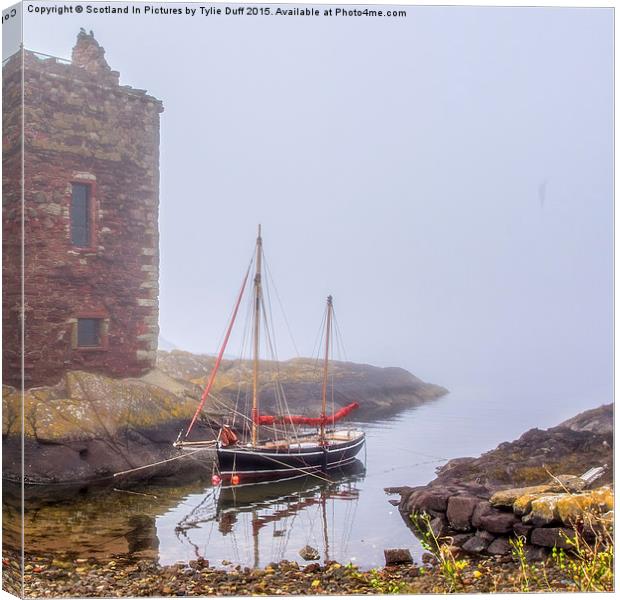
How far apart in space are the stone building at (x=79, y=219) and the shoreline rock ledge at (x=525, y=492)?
4.17 metres

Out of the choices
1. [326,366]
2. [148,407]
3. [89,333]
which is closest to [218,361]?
[148,407]

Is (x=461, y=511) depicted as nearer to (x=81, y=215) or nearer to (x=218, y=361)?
(x=218, y=361)

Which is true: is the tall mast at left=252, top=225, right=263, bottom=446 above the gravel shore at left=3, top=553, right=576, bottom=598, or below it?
above

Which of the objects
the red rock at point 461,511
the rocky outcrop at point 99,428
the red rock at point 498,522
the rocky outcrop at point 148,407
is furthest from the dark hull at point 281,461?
the red rock at point 498,522

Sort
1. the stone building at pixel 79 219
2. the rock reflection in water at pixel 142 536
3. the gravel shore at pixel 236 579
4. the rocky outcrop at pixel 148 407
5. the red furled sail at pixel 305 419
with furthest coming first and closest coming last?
the red furled sail at pixel 305 419 → the rocky outcrop at pixel 148 407 → the stone building at pixel 79 219 → the rock reflection in water at pixel 142 536 → the gravel shore at pixel 236 579

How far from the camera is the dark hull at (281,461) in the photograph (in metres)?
11.8

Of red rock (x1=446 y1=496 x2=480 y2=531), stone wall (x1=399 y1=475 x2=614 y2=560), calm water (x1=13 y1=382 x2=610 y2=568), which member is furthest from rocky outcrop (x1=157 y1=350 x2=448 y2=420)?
red rock (x1=446 y1=496 x2=480 y2=531)

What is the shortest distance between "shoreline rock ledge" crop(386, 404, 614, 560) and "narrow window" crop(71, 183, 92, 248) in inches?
200

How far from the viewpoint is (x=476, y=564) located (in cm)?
1131

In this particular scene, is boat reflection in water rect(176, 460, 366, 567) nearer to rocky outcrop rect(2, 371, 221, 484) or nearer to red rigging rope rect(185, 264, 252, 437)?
rocky outcrop rect(2, 371, 221, 484)

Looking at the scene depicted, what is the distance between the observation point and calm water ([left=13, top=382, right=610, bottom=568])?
11023mm

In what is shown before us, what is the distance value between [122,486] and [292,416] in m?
2.51

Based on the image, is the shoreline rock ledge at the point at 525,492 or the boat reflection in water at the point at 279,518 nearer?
the boat reflection in water at the point at 279,518

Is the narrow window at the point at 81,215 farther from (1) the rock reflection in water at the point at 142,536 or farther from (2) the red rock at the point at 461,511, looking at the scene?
(2) the red rock at the point at 461,511
